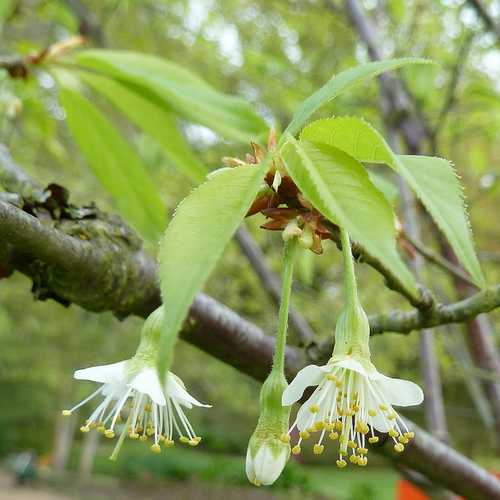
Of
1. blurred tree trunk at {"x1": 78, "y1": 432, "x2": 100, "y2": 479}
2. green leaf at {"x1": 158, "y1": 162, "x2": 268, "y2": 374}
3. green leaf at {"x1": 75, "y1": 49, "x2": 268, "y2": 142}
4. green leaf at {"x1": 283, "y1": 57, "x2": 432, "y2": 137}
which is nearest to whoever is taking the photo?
green leaf at {"x1": 158, "y1": 162, "x2": 268, "y2": 374}

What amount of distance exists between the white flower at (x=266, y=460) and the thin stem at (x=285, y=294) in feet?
0.22

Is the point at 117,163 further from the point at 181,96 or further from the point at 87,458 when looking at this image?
the point at 87,458

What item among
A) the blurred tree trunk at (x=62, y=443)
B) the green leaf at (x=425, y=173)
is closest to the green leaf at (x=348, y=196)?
the green leaf at (x=425, y=173)

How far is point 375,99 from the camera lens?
268 cm

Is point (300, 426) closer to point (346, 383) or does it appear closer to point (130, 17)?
point (346, 383)

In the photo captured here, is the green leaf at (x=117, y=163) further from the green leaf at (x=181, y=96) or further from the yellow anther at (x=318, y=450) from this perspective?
the yellow anther at (x=318, y=450)

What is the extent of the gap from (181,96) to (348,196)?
0.74 meters

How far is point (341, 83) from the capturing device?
1.65 ft

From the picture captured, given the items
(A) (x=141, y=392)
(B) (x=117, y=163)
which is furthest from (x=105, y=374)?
(B) (x=117, y=163)

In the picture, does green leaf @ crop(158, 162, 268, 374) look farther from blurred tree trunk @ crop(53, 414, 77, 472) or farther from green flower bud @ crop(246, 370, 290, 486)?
blurred tree trunk @ crop(53, 414, 77, 472)

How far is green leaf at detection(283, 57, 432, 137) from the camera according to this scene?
0.49 metres

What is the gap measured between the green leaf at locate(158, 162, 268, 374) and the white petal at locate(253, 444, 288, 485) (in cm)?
26

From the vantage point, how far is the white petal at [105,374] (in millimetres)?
623

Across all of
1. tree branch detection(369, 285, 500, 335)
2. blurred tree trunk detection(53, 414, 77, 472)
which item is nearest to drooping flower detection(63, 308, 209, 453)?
tree branch detection(369, 285, 500, 335)
